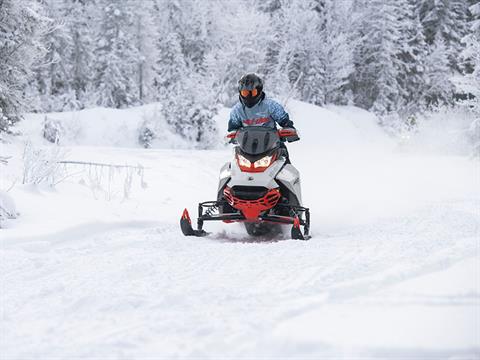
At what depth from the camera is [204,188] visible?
11664 millimetres

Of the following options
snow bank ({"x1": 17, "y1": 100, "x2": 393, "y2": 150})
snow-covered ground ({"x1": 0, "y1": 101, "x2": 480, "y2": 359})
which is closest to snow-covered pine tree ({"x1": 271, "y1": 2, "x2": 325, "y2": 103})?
snow bank ({"x1": 17, "y1": 100, "x2": 393, "y2": 150})

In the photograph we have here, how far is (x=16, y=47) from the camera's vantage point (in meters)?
14.6

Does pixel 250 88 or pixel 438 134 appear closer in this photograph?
pixel 250 88

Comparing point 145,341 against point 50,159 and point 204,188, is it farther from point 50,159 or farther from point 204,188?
point 204,188

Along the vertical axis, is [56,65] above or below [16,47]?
above

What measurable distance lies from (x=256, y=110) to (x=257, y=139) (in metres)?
0.71

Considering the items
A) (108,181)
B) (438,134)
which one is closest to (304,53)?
(438,134)

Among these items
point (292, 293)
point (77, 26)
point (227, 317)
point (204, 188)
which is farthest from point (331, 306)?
point (77, 26)

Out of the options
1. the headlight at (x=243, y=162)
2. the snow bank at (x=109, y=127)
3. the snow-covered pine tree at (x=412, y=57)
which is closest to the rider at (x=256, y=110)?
the headlight at (x=243, y=162)

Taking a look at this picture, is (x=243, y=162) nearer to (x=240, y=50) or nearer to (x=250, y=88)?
(x=250, y=88)

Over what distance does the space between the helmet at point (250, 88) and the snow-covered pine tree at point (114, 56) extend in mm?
29924

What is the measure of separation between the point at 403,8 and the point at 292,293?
43.3 meters

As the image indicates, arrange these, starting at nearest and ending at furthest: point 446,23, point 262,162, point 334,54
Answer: point 262,162 → point 334,54 → point 446,23

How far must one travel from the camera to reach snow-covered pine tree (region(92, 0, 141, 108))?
36406mm
